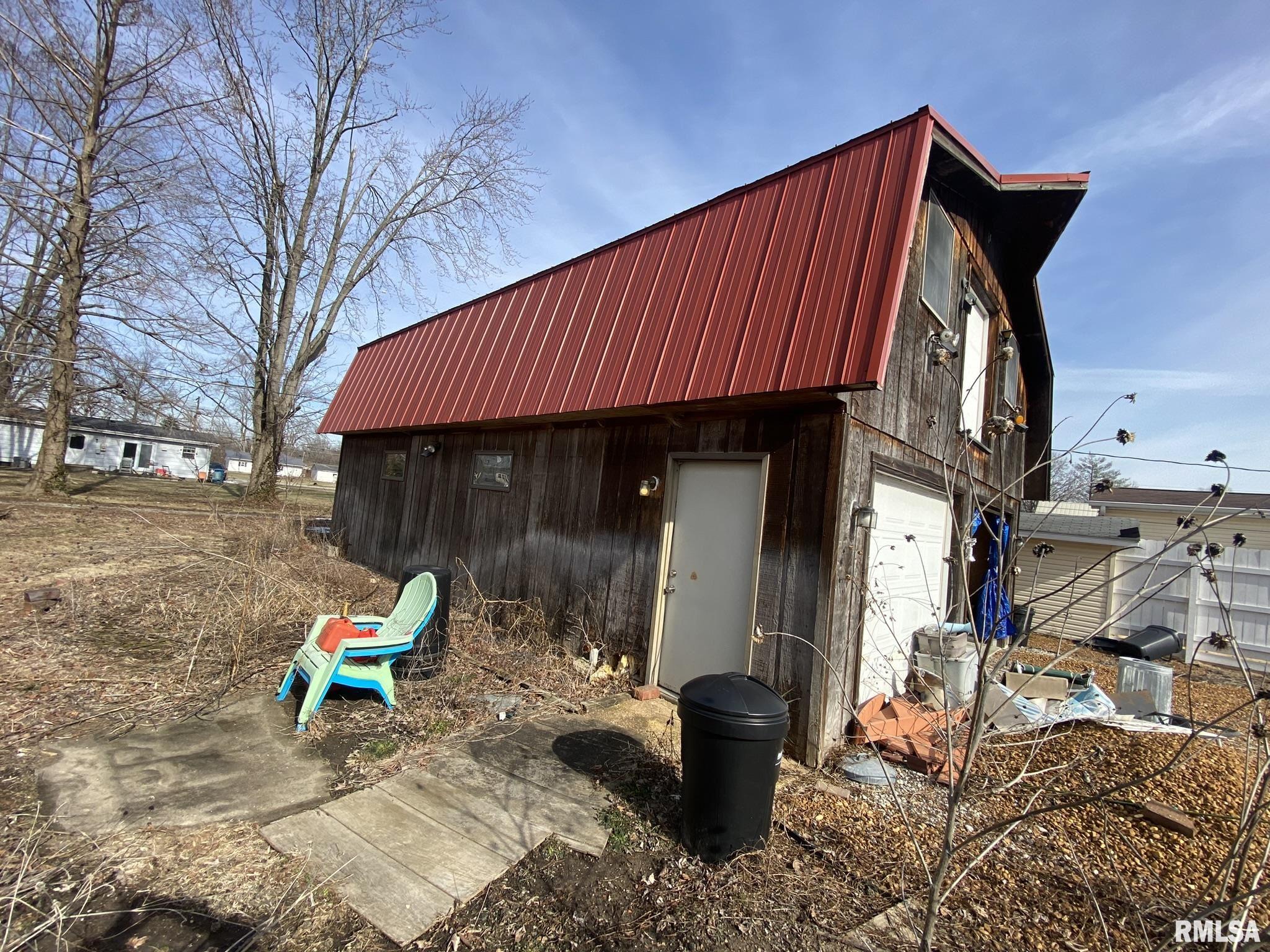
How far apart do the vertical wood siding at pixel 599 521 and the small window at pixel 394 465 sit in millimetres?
122

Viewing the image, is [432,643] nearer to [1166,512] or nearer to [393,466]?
→ [393,466]

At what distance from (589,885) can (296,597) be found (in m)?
5.43

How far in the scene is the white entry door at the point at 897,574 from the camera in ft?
16.8

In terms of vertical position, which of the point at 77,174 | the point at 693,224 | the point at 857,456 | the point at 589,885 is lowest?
the point at 589,885

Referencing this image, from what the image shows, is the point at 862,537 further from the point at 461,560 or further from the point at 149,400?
the point at 149,400

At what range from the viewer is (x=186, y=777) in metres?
3.49

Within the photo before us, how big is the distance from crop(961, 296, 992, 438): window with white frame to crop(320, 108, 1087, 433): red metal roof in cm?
169

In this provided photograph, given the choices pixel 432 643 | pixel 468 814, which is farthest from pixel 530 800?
pixel 432 643

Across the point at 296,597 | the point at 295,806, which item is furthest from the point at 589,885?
the point at 296,597

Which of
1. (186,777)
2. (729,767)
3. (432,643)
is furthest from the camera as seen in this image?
(432,643)

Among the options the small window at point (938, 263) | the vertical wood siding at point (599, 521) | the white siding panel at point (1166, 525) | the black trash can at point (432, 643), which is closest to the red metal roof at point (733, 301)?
the vertical wood siding at point (599, 521)

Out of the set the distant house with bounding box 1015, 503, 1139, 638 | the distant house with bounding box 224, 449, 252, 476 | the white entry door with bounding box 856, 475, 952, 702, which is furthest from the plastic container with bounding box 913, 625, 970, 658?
the distant house with bounding box 224, 449, 252, 476

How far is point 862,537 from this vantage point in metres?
4.77

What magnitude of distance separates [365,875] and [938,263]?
691 centimetres
